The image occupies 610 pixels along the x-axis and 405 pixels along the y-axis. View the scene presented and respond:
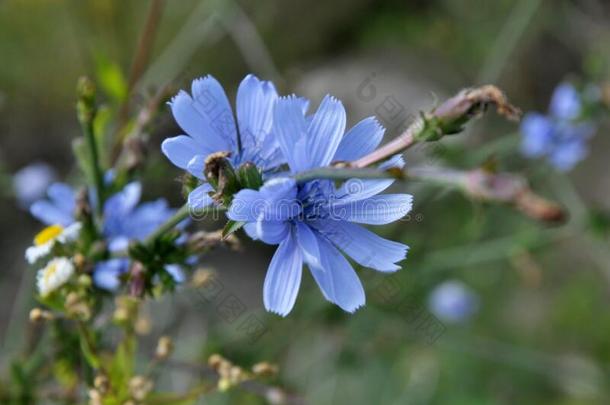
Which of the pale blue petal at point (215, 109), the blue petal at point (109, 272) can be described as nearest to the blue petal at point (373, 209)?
the pale blue petal at point (215, 109)

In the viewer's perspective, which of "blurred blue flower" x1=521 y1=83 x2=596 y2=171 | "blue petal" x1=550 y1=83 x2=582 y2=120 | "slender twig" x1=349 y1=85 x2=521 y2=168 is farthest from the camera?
"blurred blue flower" x1=521 y1=83 x2=596 y2=171

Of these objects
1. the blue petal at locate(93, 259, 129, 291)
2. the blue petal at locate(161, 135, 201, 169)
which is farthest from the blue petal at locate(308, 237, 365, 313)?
the blue petal at locate(93, 259, 129, 291)

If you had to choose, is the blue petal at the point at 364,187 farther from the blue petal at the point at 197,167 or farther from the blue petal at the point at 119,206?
the blue petal at the point at 119,206

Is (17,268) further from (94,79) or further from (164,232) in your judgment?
(164,232)

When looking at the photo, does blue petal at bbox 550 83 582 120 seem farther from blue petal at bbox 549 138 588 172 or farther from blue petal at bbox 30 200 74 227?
blue petal at bbox 30 200 74 227

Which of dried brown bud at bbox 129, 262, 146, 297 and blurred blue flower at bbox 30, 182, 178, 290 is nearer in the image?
dried brown bud at bbox 129, 262, 146, 297

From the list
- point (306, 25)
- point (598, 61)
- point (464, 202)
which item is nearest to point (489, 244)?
point (598, 61)

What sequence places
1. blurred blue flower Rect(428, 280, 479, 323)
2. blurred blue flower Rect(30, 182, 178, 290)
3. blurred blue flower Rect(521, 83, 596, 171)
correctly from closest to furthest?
1. blurred blue flower Rect(30, 182, 178, 290)
2. blurred blue flower Rect(521, 83, 596, 171)
3. blurred blue flower Rect(428, 280, 479, 323)
